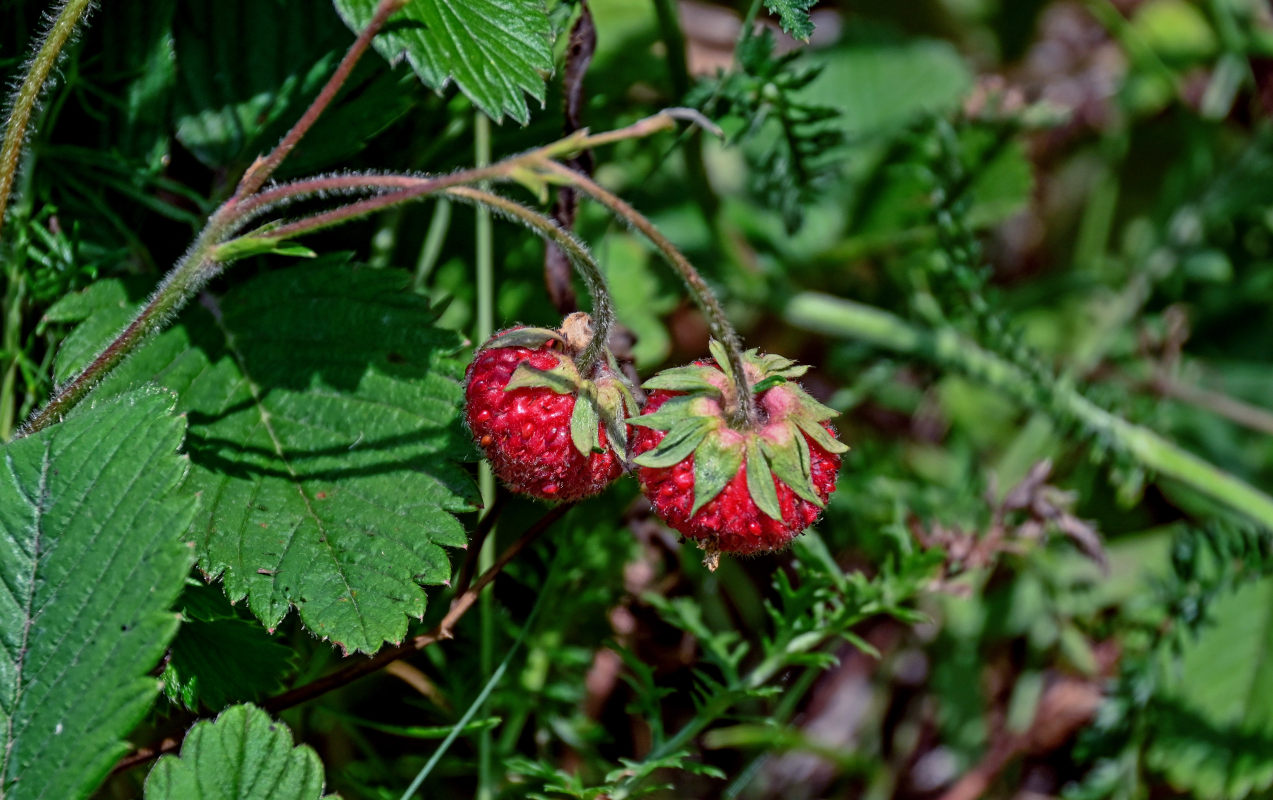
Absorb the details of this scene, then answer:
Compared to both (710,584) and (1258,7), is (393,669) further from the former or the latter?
(1258,7)

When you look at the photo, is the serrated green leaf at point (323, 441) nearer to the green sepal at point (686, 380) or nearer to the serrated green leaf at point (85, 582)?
→ the serrated green leaf at point (85, 582)

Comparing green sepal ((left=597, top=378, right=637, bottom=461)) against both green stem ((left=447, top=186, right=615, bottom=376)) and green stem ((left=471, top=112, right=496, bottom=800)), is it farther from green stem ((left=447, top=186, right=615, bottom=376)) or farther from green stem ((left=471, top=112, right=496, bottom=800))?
green stem ((left=471, top=112, right=496, bottom=800))

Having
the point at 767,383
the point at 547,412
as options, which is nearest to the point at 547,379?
the point at 547,412

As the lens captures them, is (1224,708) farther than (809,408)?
Yes

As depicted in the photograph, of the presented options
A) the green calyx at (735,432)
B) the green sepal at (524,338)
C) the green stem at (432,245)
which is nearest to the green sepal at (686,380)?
the green calyx at (735,432)

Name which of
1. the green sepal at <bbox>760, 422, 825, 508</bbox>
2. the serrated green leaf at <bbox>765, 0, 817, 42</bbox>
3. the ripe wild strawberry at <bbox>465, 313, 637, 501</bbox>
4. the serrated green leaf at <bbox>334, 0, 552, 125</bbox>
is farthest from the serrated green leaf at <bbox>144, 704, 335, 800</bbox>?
the serrated green leaf at <bbox>765, 0, 817, 42</bbox>

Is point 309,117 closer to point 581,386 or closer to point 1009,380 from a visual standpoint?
point 581,386
